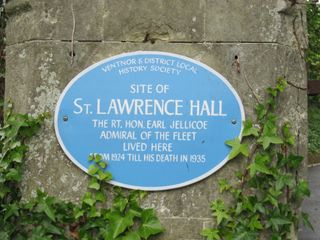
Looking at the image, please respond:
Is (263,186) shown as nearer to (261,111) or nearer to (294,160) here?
(294,160)

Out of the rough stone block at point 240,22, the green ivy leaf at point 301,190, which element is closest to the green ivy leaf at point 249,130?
the green ivy leaf at point 301,190

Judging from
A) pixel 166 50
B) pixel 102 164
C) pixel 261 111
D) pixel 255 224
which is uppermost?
pixel 166 50

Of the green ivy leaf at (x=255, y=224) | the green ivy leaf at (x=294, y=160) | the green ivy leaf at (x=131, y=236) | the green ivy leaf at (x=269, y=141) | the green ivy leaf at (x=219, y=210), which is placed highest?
the green ivy leaf at (x=269, y=141)

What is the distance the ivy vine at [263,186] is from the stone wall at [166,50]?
0.07 meters

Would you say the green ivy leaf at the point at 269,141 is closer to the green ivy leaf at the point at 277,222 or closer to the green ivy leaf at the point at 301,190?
the green ivy leaf at the point at 301,190

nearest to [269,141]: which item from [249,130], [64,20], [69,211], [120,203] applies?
[249,130]

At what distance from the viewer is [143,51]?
114 inches

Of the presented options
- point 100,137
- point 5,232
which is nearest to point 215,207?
point 100,137

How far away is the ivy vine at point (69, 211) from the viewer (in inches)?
110

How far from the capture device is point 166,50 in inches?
114

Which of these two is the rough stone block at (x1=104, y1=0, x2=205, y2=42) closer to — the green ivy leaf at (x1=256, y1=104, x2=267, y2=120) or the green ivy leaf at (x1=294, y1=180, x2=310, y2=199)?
the green ivy leaf at (x1=256, y1=104, x2=267, y2=120)

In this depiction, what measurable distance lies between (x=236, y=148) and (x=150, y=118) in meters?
0.54

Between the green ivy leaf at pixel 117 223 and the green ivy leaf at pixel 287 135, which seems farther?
the green ivy leaf at pixel 287 135

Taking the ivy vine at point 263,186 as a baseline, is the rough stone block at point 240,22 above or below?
above
